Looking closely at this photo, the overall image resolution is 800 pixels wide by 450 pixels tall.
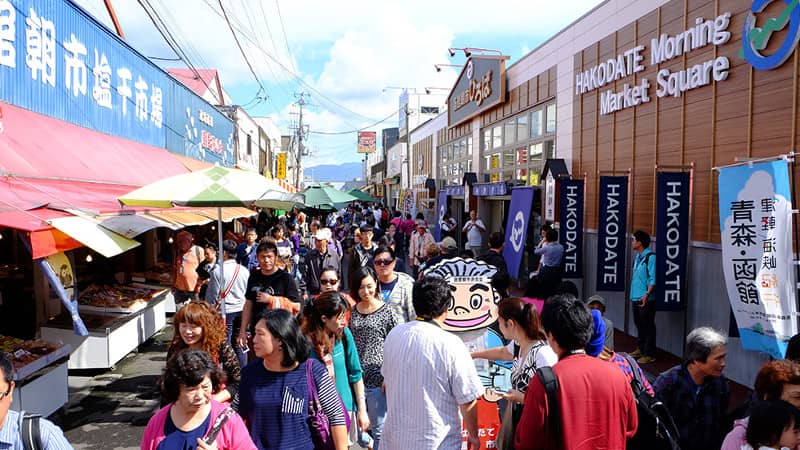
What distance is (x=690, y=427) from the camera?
3.49m

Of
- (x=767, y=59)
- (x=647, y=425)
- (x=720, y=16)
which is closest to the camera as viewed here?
(x=647, y=425)

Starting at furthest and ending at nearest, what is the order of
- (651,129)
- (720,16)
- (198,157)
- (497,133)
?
(198,157), (497,133), (651,129), (720,16)

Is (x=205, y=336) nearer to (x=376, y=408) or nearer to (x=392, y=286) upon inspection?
(x=376, y=408)

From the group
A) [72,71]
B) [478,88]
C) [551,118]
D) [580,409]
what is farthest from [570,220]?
[72,71]

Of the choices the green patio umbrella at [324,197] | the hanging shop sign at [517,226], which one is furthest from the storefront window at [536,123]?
the green patio umbrella at [324,197]

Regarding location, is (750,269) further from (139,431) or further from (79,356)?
(79,356)

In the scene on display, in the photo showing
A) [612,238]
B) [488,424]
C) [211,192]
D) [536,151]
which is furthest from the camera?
[536,151]

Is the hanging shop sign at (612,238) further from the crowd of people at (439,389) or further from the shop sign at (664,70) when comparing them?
the crowd of people at (439,389)

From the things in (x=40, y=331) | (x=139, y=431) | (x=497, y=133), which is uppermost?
(x=497, y=133)

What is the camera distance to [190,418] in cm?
277

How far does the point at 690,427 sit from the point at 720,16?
5.90 metres

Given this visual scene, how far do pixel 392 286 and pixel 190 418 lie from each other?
8.95ft

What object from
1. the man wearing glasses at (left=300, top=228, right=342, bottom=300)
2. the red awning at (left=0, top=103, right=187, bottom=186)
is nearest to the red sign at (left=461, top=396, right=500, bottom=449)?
the man wearing glasses at (left=300, top=228, right=342, bottom=300)

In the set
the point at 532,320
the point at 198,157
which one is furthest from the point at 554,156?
the point at 198,157
